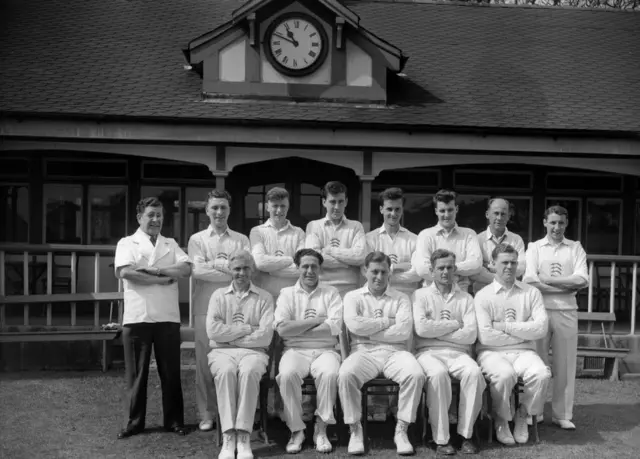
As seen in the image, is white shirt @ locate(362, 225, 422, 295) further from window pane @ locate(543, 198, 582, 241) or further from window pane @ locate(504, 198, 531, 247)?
window pane @ locate(543, 198, 582, 241)

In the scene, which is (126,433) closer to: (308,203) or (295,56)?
(308,203)

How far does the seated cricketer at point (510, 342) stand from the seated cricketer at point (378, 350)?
2.07 feet

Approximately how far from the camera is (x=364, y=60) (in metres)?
10.4

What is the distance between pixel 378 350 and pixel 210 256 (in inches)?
65.3

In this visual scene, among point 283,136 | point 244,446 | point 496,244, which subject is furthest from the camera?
point 283,136

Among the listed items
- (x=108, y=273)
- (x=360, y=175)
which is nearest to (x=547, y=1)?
(x=360, y=175)

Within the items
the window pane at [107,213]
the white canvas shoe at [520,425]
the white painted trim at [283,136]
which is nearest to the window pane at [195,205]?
the window pane at [107,213]

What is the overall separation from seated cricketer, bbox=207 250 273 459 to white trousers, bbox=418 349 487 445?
1305 mm

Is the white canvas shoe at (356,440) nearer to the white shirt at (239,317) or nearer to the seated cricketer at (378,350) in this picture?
the seated cricketer at (378,350)

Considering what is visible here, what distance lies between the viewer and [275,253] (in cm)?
646

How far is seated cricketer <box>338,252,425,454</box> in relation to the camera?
5547 millimetres

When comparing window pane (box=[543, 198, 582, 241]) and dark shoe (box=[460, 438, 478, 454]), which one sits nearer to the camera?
dark shoe (box=[460, 438, 478, 454])

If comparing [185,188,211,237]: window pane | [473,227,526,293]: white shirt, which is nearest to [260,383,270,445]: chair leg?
[473,227,526,293]: white shirt

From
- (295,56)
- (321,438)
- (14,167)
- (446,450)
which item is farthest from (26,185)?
(446,450)
